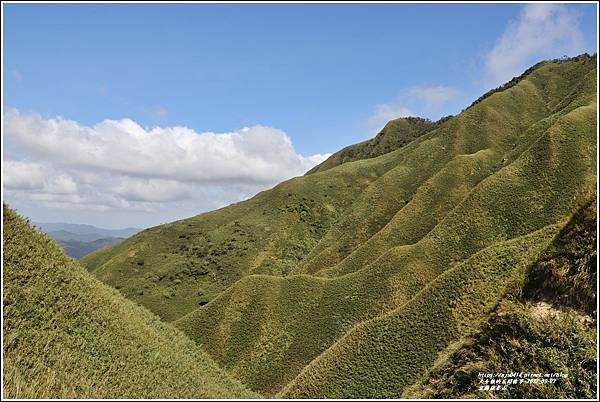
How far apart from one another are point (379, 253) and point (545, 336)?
65945 mm

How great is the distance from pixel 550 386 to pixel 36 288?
2453 centimetres

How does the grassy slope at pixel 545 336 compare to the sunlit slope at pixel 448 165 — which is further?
the sunlit slope at pixel 448 165

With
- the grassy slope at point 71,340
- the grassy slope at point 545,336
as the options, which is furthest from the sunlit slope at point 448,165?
the grassy slope at point 71,340

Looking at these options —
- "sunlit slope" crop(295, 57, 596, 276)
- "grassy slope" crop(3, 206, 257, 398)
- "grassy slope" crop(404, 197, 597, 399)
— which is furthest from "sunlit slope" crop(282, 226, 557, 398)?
"sunlit slope" crop(295, 57, 596, 276)

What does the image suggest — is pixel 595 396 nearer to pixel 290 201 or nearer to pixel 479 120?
pixel 290 201

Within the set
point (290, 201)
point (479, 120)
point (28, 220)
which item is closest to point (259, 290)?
point (28, 220)

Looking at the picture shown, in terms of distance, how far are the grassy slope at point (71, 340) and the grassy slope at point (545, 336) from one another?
13.6 metres

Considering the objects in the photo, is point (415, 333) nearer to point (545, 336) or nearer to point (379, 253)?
point (545, 336)

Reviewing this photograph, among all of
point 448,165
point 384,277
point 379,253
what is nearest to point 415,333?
point 384,277

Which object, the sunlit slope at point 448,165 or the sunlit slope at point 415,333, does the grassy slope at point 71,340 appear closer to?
the sunlit slope at point 415,333

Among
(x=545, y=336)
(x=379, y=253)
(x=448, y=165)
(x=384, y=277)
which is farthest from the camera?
(x=448, y=165)

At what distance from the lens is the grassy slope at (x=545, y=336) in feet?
56.4

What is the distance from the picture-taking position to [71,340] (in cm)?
1972

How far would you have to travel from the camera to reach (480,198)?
7806cm
